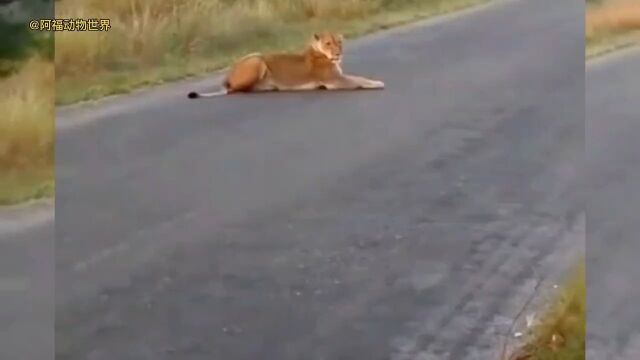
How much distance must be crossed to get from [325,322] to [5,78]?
3.31 feet

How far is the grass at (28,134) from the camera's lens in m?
2.46

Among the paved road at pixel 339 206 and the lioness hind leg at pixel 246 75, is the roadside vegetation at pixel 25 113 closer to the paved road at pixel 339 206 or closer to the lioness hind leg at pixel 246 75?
the paved road at pixel 339 206

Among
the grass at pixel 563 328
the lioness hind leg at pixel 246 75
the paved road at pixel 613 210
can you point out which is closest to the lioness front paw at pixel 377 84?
the lioness hind leg at pixel 246 75

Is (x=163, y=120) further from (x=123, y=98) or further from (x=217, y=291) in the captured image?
(x=217, y=291)

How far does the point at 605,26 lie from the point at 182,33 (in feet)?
3.50

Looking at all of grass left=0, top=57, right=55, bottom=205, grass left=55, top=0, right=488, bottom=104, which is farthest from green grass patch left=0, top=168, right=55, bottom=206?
grass left=55, top=0, right=488, bottom=104

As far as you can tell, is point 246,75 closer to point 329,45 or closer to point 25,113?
point 329,45

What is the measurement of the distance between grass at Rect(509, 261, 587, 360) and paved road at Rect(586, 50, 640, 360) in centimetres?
2

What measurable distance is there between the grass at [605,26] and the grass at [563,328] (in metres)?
0.56

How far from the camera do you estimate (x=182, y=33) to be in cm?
252

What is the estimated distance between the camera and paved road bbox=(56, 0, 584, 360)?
240cm

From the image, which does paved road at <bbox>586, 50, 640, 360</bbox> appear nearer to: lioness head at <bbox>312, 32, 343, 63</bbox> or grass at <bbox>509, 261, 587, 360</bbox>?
grass at <bbox>509, 261, 587, 360</bbox>

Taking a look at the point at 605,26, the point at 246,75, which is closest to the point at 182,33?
the point at 246,75

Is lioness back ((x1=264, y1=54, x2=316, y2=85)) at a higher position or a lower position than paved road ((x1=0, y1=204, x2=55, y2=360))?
higher
